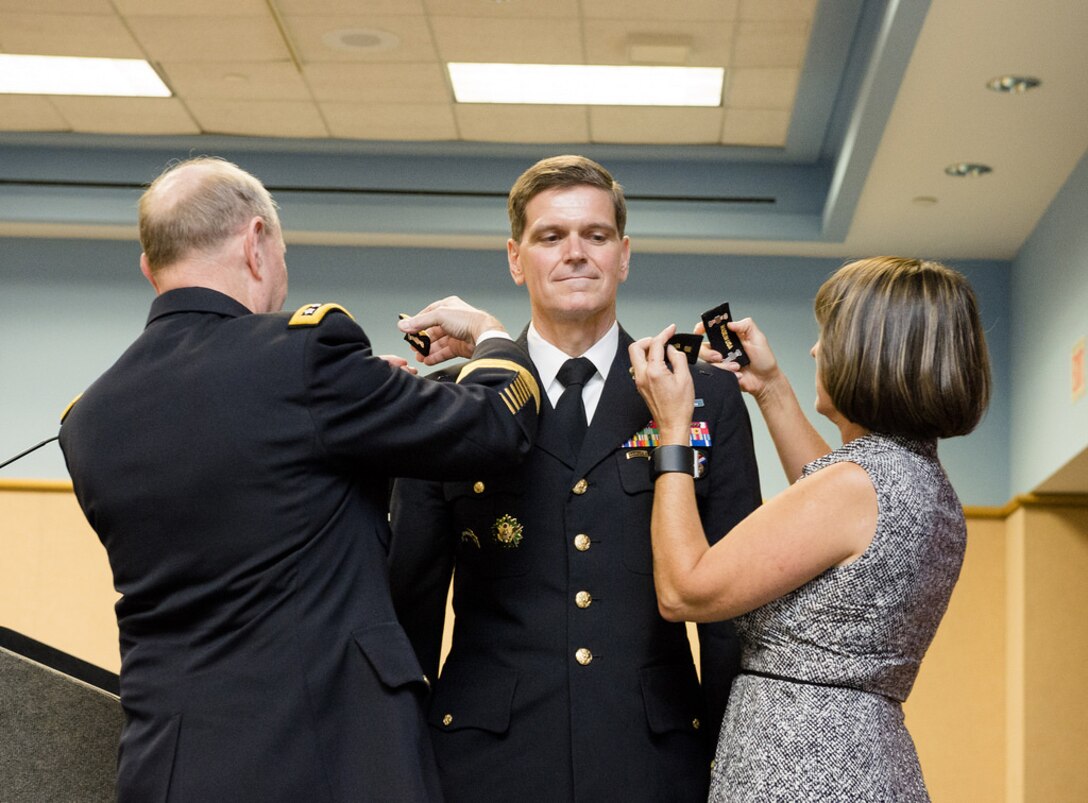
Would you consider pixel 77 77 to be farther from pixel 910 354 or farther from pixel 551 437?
pixel 910 354

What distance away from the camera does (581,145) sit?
6617mm

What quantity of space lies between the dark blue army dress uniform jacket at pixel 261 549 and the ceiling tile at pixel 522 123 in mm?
4337

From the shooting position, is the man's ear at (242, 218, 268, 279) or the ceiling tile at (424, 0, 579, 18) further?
the ceiling tile at (424, 0, 579, 18)

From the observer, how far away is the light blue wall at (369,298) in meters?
6.86

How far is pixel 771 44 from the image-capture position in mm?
5535

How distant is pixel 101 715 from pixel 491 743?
0.59 m

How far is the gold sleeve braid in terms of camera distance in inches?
81.3

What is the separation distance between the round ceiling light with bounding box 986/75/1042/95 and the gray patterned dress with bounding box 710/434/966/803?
10.7 feet

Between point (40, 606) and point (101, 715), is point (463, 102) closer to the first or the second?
point (40, 606)

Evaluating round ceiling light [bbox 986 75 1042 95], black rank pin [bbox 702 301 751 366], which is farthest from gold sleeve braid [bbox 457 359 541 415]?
round ceiling light [bbox 986 75 1042 95]

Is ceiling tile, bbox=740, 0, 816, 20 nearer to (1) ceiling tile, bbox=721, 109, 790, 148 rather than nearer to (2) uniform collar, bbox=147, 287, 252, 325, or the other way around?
(1) ceiling tile, bbox=721, 109, 790, 148

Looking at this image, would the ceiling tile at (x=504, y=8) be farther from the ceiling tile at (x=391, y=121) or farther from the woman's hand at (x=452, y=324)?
the woman's hand at (x=452, y=324)

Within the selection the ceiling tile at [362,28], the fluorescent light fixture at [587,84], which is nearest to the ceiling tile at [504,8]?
the ceiling tile at [362,28]

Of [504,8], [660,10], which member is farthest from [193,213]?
[660,10]
